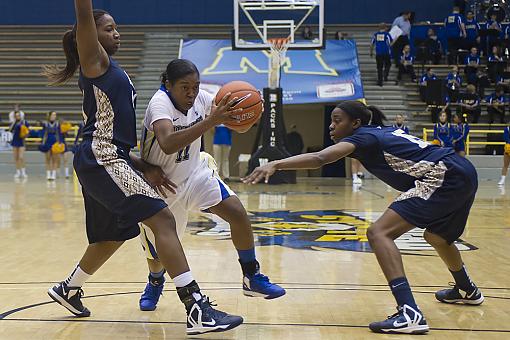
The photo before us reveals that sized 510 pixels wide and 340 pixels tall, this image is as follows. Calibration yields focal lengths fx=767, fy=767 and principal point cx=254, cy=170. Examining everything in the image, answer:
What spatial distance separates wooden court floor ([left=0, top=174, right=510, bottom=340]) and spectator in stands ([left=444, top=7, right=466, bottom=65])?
13.2 metres

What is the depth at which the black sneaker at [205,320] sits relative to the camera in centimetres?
395

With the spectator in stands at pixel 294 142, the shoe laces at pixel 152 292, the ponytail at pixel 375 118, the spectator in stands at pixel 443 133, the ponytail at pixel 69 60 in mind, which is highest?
the ponytail at pixel 69 60

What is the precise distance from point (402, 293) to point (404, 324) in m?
0.20

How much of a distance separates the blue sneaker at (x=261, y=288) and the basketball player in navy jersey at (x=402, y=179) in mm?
660

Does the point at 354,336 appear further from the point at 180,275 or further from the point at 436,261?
the point at 436,261

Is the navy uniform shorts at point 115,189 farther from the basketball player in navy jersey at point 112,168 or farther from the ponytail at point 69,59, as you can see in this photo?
the ponytail at point 69,59

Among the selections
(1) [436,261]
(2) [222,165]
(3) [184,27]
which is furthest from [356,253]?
(3) [184,27]

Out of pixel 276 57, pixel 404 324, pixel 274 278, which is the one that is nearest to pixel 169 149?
pixel 404 324

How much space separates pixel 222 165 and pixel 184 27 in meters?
9.34

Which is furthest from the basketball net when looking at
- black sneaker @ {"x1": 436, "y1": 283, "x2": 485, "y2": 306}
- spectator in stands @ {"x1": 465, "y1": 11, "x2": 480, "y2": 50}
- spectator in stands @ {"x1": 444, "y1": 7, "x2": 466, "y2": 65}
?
black sneaker @ {"x1": 436, "y1": 283, "x2": 485, "y2": 306}

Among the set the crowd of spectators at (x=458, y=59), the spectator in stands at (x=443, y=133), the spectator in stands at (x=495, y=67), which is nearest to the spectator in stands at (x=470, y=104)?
the crowd of spectators at (x=458, y=59)

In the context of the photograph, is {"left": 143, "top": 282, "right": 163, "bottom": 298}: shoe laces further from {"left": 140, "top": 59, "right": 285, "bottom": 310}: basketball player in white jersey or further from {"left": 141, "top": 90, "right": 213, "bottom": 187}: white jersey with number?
{"left": 141, "top": 90, "right": 213, "bottom": 187}: white jersey with number

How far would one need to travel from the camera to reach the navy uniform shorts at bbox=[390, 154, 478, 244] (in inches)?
177

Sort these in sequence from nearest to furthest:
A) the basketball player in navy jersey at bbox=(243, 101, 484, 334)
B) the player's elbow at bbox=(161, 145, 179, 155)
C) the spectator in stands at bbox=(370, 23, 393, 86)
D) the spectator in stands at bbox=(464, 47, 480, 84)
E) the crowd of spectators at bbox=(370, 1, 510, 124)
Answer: the player's elbow at bbox=(161, 145, 179, 155) → the basketball player in navy jersey at bbox=(243, 101, 484, 334) → the crowd of spectators at bbox=(370, 1, 510, 124) → the spectator in stands at bbox=(370, 23, 393, 86) → the spectator in stands at bbox=(464, 47, 480, 84)
